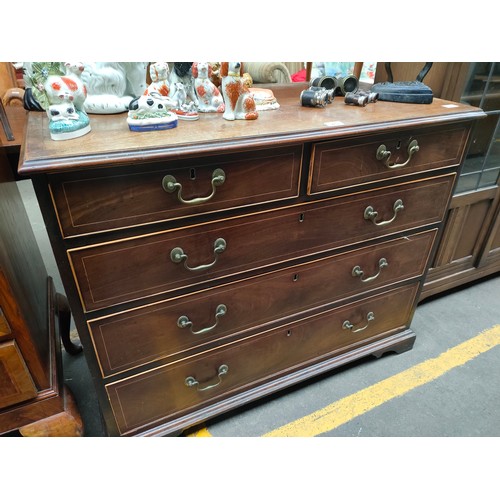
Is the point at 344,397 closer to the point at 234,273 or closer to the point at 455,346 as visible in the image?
the point at 455,346

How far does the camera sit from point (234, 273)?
1.00 m

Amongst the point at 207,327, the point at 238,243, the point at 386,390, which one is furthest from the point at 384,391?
the point at 238,243

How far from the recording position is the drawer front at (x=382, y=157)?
0.96 metres

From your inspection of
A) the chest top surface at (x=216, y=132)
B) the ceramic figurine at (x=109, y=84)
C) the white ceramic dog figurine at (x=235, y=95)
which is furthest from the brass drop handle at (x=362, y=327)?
the ceramic figurine at (x=109, y=84)

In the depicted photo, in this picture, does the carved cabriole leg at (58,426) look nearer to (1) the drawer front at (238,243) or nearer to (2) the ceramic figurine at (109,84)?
(1) the drawer front at (238,243)

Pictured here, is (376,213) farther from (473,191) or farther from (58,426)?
(58,426)

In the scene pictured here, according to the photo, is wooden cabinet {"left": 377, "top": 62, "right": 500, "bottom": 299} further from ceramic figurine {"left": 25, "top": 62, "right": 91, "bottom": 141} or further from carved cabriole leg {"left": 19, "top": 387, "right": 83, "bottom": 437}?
carved cabriole leg {"left": 19, "top": 387, "right": 83, "bottom": 437}

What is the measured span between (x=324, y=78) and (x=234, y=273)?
0.71 m

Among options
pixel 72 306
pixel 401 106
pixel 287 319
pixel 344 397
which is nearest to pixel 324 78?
pixel 401 106

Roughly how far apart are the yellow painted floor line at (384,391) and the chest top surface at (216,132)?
97 centimetres

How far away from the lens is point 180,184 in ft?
2.65

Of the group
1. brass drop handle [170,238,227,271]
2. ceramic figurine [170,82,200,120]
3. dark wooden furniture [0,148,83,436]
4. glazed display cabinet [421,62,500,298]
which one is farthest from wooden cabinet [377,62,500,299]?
dark wooden furniture [0,148,83,436]

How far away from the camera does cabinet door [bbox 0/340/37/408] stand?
85 cm

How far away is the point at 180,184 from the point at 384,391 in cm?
114
